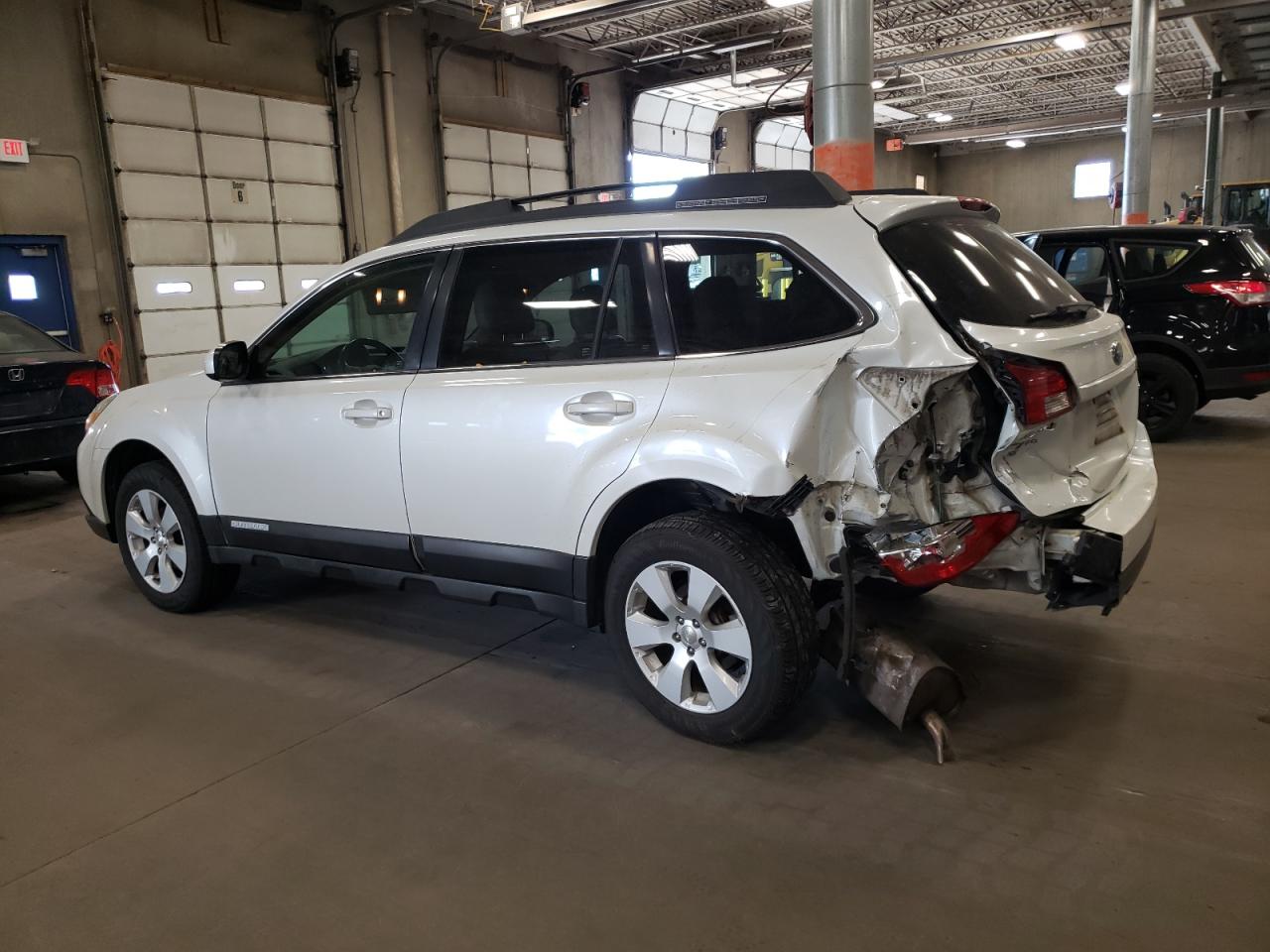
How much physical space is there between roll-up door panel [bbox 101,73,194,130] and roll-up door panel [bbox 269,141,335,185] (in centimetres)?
118

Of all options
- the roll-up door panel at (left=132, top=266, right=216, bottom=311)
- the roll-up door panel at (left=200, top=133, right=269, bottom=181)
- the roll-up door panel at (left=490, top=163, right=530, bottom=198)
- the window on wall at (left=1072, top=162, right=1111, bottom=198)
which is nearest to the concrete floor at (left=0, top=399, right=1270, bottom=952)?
the roll-up door panel at (left=132, top=266, right=216, bottom=311)

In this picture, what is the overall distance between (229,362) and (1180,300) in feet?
23.1

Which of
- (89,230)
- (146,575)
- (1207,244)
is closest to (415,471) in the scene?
(146,575)

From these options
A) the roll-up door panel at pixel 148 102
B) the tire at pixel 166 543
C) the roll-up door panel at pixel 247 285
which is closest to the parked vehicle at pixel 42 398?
the tire at pixel 166 543

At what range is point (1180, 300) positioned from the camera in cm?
749

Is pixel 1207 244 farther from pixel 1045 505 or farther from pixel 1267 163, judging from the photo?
pixel 1267 163

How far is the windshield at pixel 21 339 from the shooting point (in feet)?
23.9

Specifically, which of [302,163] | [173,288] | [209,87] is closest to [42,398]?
[173,288]

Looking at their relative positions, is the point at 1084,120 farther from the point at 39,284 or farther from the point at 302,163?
the point at 39,284

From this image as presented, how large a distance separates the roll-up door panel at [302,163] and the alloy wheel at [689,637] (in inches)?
443

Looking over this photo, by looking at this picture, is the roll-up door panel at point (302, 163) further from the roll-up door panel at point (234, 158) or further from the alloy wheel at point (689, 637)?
the alloy wheel at point (689, 637)

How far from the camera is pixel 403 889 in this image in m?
2.45

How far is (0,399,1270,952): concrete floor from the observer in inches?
90.9

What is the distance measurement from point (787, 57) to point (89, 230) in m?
11.8
